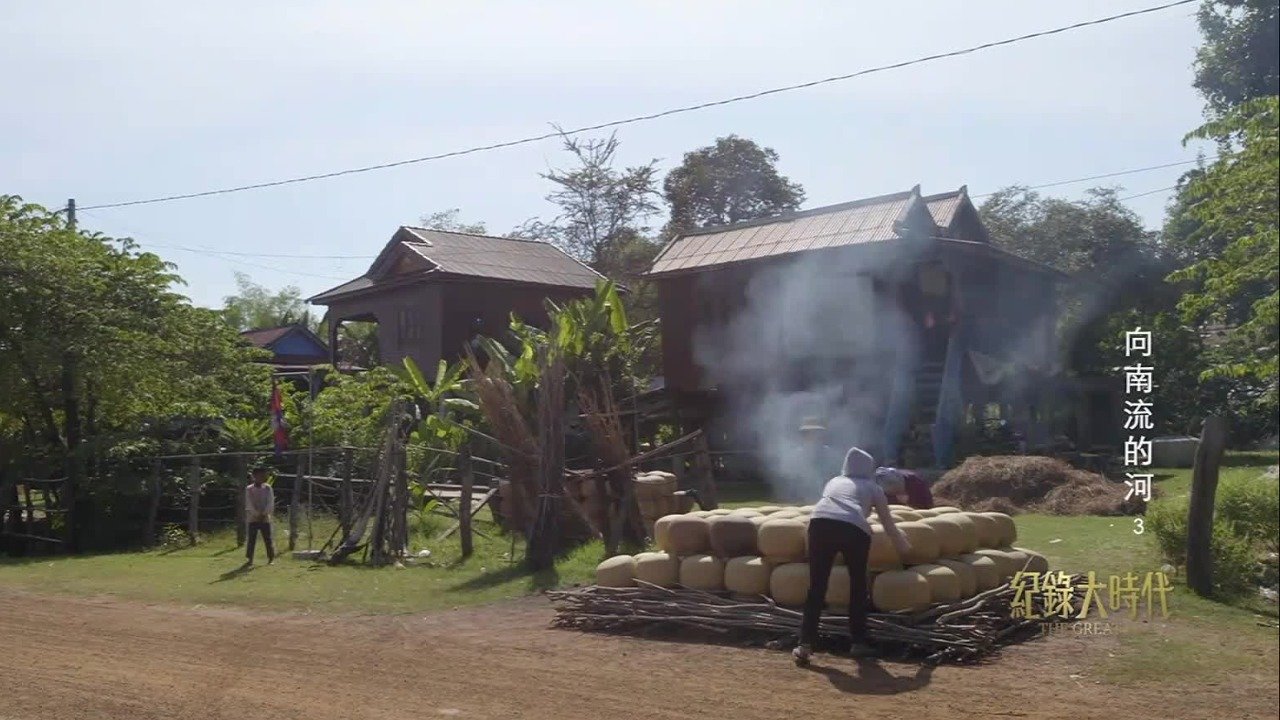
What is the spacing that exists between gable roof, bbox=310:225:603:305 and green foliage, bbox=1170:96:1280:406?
29.4m

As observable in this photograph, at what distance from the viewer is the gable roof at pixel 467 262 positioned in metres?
35.3

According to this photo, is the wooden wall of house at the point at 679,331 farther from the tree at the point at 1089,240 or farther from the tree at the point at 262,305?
the tree at the point at 262,305

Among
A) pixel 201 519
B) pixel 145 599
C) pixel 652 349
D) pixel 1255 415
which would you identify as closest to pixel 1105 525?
pixel 1255 415

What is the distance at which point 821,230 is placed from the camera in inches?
1070

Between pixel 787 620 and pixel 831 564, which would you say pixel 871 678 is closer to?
pixel 831 564

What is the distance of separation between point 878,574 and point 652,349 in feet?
88.3

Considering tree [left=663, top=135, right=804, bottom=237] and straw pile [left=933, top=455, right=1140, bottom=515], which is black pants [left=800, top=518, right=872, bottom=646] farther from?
tree [left=663, top=135, right=804, bottom=237]

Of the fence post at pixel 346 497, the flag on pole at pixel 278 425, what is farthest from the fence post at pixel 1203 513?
the flag on pole at pixel 278 425

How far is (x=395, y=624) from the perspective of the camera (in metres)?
12.5

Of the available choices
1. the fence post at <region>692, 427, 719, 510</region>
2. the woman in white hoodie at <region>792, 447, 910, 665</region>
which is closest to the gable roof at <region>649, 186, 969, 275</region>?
the fence post at <region>692, 427, 719, 510</region>

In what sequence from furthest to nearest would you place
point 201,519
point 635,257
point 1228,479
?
point 635,257
point 201,519
point 1228,479

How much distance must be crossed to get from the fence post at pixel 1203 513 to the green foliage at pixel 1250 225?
4404 mm

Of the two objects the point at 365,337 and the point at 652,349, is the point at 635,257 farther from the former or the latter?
the point at 365,337

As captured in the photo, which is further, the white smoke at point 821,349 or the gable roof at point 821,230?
the gable roof at point 821,230
